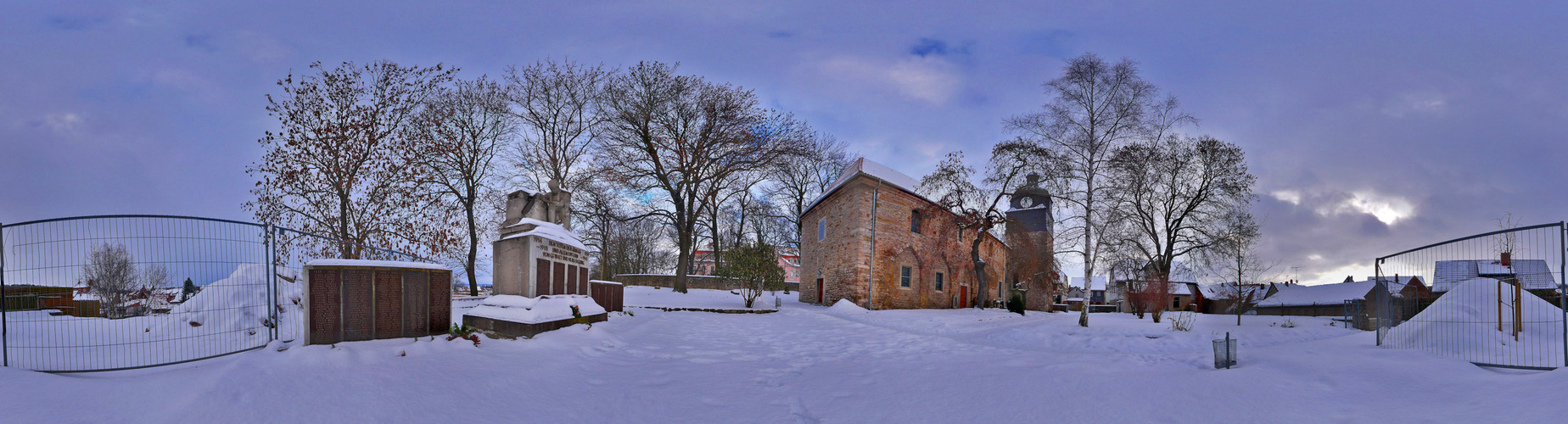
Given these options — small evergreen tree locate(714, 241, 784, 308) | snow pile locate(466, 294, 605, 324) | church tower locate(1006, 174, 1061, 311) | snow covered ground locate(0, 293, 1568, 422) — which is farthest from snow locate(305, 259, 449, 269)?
church tower locate(1006, 174, 1061, 311)

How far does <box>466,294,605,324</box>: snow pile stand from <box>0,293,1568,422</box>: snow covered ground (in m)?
0.85

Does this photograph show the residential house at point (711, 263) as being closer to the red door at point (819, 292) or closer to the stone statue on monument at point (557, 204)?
the red door at point (819, 292)

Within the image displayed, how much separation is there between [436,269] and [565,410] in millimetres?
3990

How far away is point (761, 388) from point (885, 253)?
16.4m

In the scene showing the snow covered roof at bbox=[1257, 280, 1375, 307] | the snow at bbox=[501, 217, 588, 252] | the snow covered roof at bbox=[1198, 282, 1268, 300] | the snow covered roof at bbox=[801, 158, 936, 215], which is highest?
the snow covered roof at bbox=[801, 158, 936, 215]

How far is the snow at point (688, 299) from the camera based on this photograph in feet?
68.8

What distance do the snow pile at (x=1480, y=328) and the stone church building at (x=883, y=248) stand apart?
11160 millimetres

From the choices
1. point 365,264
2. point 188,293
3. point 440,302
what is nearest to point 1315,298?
point 440,302

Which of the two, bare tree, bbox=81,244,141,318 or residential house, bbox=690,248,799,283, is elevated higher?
bare tree, bbox=81,244,141,318

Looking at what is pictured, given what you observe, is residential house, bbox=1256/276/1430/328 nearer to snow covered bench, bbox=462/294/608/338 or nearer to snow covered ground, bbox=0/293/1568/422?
snow covered ground, bbox=0/293/1568/422

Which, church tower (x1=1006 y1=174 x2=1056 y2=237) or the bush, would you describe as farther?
the bush

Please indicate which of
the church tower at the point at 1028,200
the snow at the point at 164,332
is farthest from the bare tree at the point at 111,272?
the church tower at the point at 1028,200

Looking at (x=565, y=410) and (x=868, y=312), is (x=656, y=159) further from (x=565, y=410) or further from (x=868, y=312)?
(x=565, y=410)

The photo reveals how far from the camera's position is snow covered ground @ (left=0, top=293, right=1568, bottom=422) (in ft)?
15.0
